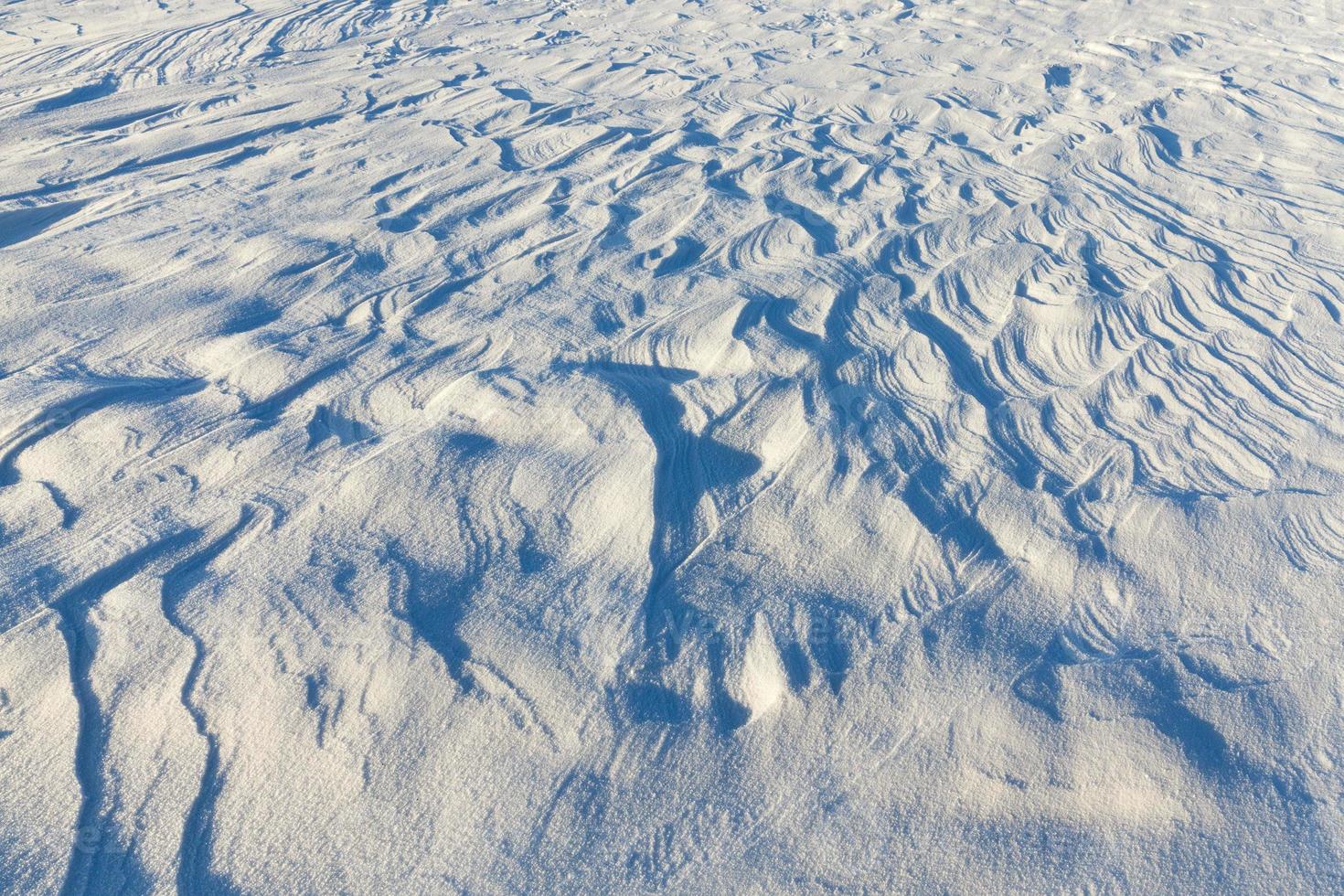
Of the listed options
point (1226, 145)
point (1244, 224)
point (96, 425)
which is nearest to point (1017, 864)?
point (96, 425)

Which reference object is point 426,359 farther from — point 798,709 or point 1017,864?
point 1017,864

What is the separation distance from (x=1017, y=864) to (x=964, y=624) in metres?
0.69

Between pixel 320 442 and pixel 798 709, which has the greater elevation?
pixel 320 442

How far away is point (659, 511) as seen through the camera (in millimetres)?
2695

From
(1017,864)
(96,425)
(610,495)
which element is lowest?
(1017,864)

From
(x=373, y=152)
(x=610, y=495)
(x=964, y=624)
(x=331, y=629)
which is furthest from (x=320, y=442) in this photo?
(x=373, y=152)

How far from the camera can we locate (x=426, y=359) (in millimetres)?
3324

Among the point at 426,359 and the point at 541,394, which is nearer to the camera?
the point at 541,394

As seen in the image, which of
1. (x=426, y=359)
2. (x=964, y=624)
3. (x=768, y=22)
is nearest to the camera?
(x=964, y=624)

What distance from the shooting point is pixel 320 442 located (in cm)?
288

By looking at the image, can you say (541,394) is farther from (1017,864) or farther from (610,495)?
(1017,864)

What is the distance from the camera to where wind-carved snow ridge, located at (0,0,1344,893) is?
2.00 metres

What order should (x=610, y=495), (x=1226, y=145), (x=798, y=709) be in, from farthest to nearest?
(x=1226, y=145)
(x=610, y=495)
(x=798, y=709)

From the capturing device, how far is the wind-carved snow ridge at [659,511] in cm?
200
